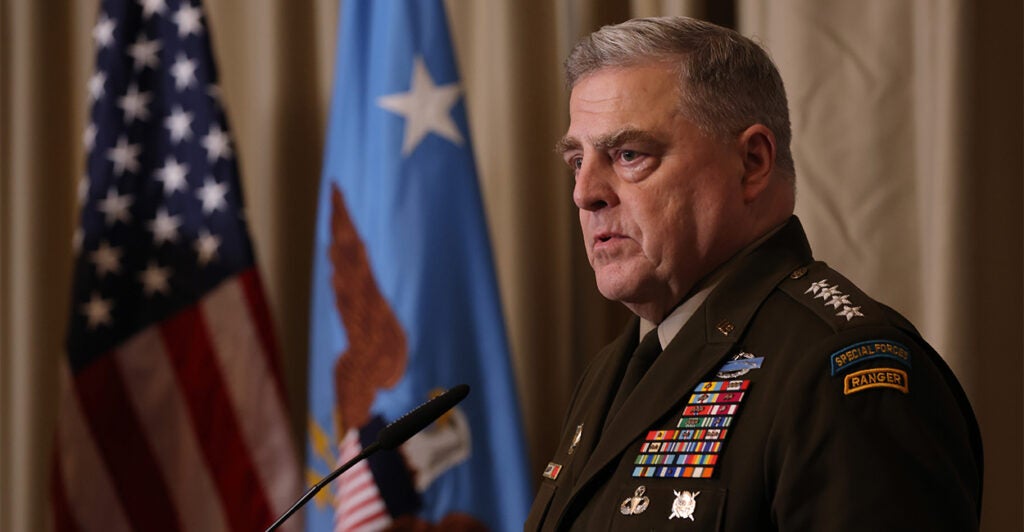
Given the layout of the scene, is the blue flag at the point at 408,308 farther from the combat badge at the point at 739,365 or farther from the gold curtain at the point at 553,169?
the combat badge at the point at 739,365

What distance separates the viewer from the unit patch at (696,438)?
131 cm

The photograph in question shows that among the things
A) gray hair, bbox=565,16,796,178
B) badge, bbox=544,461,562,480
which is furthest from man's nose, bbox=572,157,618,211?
badge, bbox=544,461,562,480

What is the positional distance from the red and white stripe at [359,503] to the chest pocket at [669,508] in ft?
4.22

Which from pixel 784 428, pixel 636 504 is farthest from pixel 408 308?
pixel 784 428

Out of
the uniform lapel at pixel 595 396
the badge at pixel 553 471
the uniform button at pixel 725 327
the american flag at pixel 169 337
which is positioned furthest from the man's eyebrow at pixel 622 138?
the american flag at pixel 169 337

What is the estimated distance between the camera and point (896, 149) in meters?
2.53

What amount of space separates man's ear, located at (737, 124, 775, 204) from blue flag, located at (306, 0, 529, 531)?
1.24 metres

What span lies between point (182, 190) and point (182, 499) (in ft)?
2.42

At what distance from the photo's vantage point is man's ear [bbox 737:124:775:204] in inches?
59.5

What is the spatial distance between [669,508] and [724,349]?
0.21 meters

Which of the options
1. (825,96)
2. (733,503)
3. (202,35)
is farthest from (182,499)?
(733,503)

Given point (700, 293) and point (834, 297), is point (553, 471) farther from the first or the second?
point (834, 297)

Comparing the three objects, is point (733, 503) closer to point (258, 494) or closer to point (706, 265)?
point (706, 265)

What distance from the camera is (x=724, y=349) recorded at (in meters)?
1.41
